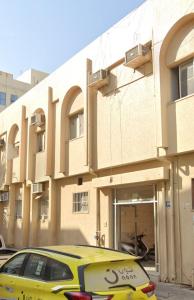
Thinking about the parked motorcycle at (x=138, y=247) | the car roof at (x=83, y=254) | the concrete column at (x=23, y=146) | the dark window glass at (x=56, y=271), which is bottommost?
the parked motorcycle at (x=138, y=247)

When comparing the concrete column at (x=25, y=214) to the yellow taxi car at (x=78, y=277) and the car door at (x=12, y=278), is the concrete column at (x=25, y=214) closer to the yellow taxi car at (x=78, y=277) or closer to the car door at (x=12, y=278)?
the car door at (x=12, y=278)

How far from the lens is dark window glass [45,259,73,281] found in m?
5.94

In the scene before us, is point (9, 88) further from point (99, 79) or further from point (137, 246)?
point (137, 246)

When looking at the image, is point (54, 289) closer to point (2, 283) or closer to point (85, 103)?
point (2, 283)

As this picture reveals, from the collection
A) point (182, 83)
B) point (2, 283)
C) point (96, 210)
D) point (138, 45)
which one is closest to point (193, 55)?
point (182, 83)

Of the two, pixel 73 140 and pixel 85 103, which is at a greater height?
pixel 85 103

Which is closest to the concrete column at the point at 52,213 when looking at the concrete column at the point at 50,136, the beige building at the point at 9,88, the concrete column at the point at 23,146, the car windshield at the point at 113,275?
the concrete column at the point at 50,136

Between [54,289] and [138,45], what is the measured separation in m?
9.25

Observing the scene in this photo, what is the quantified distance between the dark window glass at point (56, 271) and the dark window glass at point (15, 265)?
909 millimetres

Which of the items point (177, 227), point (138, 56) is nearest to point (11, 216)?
point (177, 227)

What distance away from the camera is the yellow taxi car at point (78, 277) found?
225 inches

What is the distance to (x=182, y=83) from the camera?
1247cm

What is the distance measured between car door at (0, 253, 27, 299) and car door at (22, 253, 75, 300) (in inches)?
6.6

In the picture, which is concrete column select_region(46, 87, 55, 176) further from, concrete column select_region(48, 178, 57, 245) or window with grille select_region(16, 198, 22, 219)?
window with grille select_region(16, 198, 22, 219)
